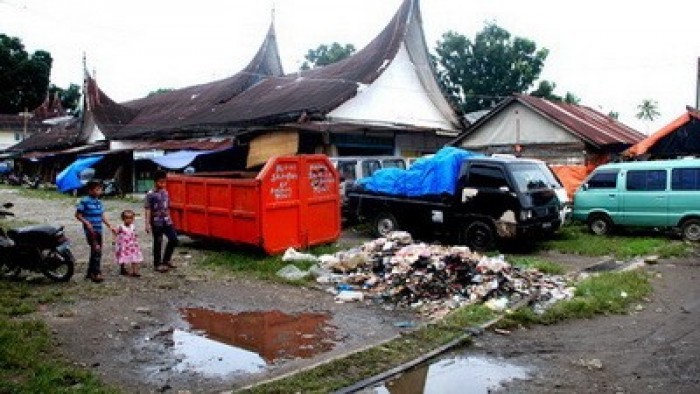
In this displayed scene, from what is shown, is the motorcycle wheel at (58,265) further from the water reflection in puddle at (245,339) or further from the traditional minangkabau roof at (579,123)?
the traditional minangkabau roof at (579,123)

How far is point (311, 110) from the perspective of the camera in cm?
1869

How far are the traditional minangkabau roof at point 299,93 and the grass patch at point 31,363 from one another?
12923 millimetres

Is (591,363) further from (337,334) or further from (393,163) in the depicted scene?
(393,163)

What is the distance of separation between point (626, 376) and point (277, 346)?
3318mm

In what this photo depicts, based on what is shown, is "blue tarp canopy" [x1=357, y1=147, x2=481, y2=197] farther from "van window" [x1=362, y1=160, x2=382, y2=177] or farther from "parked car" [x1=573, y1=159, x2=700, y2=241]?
"parked car" [x1=573, y1=159, x2=700, y2=241]

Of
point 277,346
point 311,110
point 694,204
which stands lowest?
point 277,346

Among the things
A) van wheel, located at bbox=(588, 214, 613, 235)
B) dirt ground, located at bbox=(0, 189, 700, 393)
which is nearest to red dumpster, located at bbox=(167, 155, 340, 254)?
dirt ground, located at bbox=(0, 189, 700, 393)

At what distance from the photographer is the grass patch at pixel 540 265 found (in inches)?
366

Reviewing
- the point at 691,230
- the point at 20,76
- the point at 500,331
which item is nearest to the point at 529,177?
the point at 691,230

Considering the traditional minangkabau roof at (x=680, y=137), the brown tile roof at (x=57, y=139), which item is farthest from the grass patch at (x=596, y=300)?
the brown tile roof at (x=57, y=139)

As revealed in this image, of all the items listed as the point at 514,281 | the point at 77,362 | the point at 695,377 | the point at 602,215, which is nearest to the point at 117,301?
the point at 77,362

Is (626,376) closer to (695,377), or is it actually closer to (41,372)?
(695,377)

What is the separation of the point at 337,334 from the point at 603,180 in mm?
9289

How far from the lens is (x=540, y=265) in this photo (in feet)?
A: 31.2
